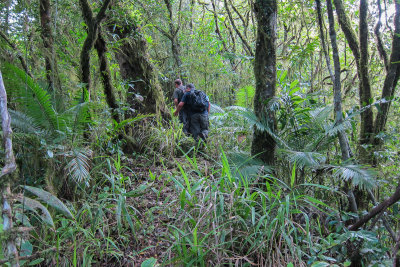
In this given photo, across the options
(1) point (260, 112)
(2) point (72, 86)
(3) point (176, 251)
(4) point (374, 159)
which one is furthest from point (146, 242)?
(4) point (374, 159)

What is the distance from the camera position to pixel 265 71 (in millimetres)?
3615

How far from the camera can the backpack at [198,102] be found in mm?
6176

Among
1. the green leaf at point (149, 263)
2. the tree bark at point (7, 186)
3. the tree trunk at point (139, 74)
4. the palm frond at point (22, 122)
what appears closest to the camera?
the tree bark at point (7, 186)

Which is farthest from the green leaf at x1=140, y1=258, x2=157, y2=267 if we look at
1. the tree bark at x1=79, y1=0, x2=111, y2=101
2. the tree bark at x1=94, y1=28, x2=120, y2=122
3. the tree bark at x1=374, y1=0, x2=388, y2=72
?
the tree bark at x1=374, y1=0, x2=388, y2=72

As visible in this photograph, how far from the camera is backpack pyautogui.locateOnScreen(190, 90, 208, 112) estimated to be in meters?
6.18

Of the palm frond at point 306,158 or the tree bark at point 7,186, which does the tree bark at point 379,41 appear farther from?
the tree bark at point 7,186

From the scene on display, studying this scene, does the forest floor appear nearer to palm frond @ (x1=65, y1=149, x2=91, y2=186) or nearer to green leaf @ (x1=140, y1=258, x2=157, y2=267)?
green leaf @ (x1=140, y1=258, x2=157, y2=267)

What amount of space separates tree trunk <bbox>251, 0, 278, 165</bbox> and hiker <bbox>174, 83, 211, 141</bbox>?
256 cm

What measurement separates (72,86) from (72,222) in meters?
2.52

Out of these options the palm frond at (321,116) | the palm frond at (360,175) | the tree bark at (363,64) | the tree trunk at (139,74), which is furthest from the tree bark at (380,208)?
the tree trunk at (139,74)

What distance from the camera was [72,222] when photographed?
8.79ft

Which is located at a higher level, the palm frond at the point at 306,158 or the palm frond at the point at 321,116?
the palm frond at the point at 321,116

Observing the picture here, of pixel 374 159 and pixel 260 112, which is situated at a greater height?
pixel 260 112

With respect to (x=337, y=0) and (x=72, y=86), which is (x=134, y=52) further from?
(x=337, y=0)
